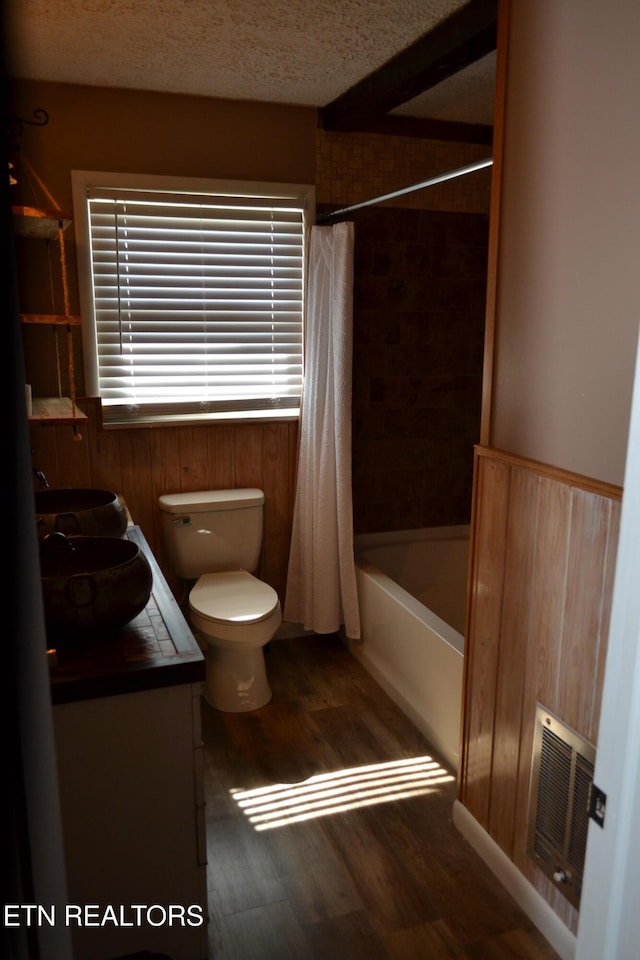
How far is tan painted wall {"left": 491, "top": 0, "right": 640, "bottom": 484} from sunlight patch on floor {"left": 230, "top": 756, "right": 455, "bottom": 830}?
51.0 inches

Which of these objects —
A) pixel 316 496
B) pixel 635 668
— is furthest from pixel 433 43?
pixel 635 668

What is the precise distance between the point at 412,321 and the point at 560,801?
2413mm

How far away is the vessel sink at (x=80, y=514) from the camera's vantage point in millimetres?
2098

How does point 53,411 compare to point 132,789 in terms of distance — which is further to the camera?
point 53,411

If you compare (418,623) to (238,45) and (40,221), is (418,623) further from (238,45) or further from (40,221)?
(238,45)

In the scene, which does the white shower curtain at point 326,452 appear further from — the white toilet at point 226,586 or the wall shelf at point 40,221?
the wall shelf at point 40,221

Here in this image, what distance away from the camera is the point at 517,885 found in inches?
81.5

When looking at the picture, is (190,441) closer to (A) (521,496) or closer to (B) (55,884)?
(A) (521,496)

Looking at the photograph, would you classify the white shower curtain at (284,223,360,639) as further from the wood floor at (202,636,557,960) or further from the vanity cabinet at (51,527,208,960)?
the vanity cabinet at (51,527,208,960)

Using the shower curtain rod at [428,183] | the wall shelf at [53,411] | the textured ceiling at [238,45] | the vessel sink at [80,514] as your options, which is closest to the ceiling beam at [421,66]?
the textured ceiling at [238,45]

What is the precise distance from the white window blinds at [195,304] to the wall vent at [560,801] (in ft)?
6.74

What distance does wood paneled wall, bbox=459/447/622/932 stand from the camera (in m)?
1.72

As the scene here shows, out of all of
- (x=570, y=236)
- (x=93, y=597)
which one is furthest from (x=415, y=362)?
(x=93, y=597)

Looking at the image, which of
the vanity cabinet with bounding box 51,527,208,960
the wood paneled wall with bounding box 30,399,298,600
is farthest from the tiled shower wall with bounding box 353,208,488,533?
the vanity cabinet with bounding box 51,527,208,960
